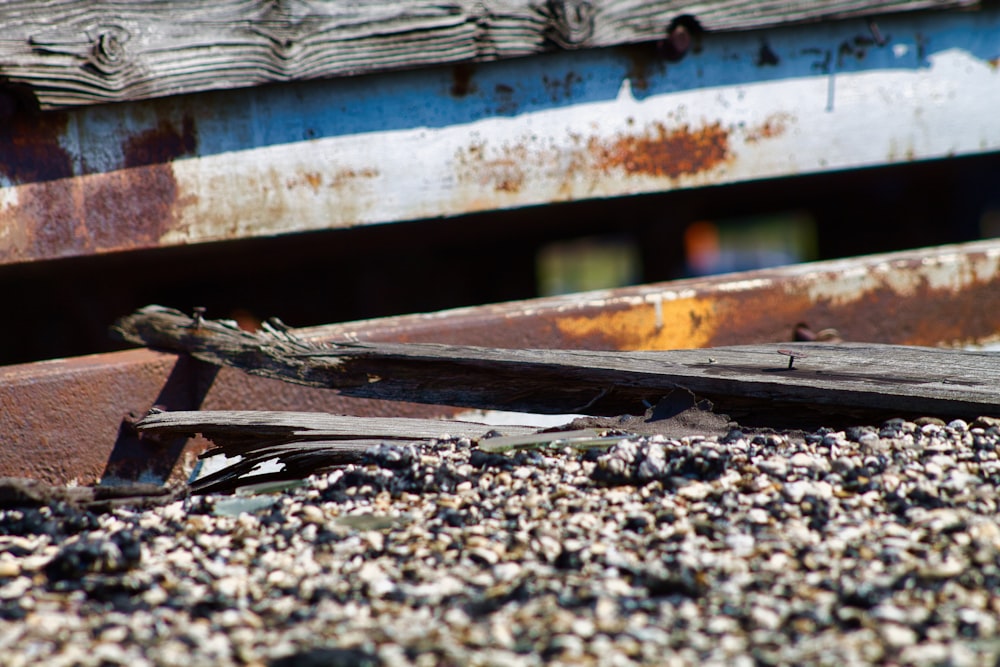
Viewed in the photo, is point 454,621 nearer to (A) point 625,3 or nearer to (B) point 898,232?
(A) point 625,3

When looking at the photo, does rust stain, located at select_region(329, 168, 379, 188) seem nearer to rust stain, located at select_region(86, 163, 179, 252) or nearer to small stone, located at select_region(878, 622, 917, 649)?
rust stain, located at select_region(86, 163, 179, 252)

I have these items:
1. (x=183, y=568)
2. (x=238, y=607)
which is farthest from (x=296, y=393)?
(x=238, y=607)

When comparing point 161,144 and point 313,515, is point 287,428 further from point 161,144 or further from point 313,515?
point 161,144

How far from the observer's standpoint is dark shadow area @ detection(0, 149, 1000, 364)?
4883 mm

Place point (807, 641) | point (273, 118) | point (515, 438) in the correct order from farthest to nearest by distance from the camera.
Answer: point (273, 118) < point (515, 438) < point (807, 641)

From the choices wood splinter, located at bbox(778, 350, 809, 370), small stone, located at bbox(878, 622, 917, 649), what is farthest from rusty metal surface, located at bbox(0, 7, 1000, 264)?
small stone, located at bbox(878, 622, 917, 649)

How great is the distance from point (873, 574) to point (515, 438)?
1084 millimetres

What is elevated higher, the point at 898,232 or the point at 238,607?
the point at 898,232

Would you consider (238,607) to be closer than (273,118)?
Yes

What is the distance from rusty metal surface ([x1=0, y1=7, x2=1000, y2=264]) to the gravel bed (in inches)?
58.5

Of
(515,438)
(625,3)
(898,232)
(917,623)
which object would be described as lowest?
(917,623)

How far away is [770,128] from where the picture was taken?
430cm

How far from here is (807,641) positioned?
1.60 metres

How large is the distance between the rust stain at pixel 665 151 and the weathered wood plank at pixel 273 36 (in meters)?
0.41
